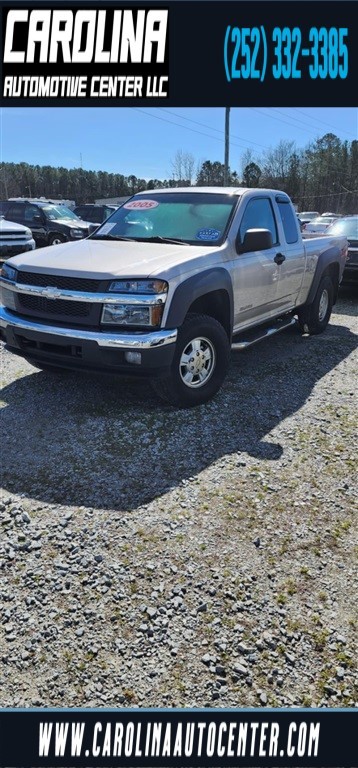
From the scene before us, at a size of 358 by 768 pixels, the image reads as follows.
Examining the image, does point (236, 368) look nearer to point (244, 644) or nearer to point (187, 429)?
point (187, 429)

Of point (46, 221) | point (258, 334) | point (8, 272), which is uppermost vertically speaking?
point (46, 221)

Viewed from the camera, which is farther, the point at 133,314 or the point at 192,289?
the point at 192,289

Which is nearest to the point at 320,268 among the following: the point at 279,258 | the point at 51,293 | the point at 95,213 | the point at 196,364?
the point at 279,258

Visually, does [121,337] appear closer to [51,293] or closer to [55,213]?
[51,293]

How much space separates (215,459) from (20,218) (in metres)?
16.0

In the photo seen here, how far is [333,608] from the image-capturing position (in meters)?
2.48

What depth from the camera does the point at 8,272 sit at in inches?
184

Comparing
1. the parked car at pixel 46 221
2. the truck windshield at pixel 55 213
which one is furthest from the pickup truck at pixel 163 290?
the truck windshield at pixel 55 213

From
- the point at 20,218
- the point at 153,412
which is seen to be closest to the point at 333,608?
the point at 153,412

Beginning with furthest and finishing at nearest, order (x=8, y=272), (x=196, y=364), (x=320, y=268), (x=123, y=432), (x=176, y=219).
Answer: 1. (x=320, y=268)
2. (x=176, y=219)
3. (x=8, y=272)
4. (x=196, y=364)
5. (x=123, y=432)

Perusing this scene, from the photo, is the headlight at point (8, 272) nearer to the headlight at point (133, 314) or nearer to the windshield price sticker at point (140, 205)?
the headlight at point (133, 314)

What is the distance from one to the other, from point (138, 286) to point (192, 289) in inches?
18.9

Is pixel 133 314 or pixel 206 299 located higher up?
pixel 206 299

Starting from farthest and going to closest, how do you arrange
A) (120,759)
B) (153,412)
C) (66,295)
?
(153,412) < (66,295) < (120,759)
